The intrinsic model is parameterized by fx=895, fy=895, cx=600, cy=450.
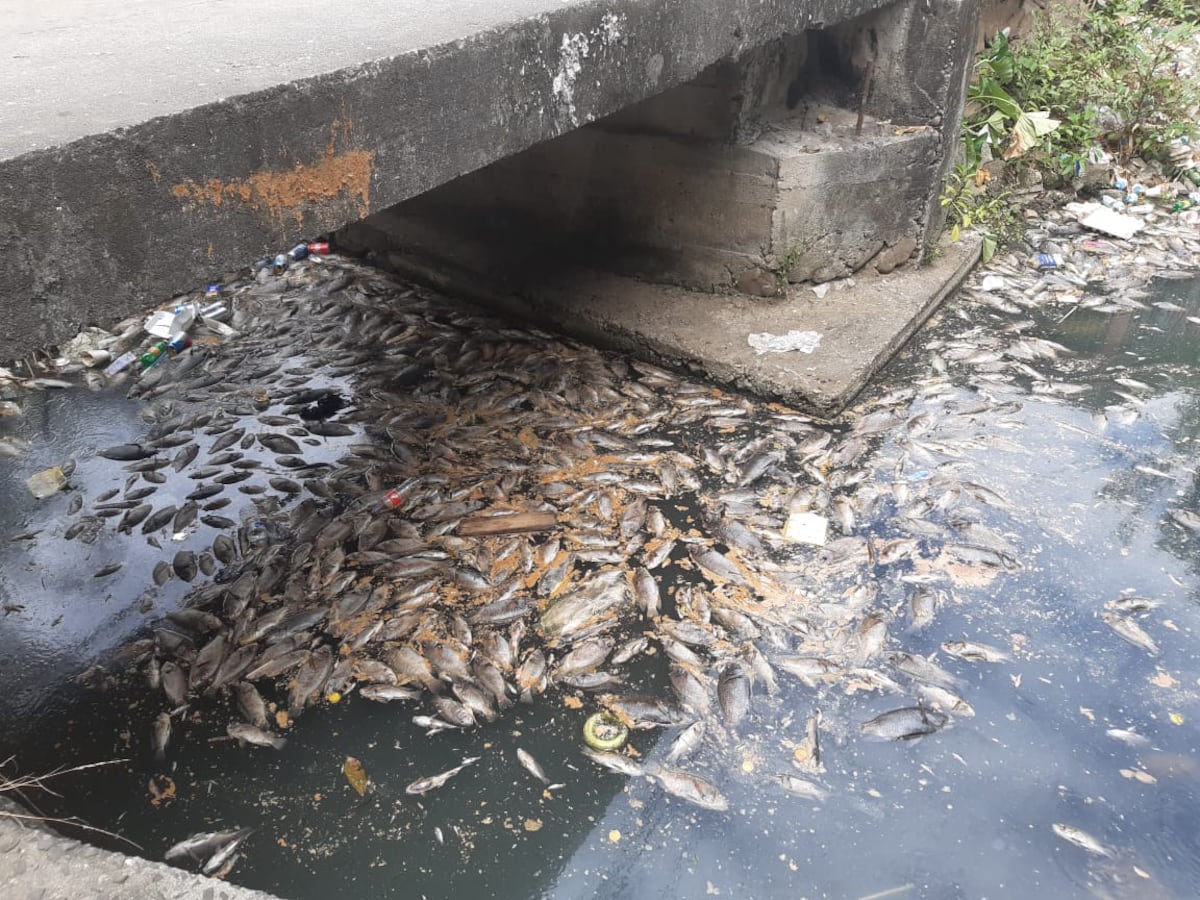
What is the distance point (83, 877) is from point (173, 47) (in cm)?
209

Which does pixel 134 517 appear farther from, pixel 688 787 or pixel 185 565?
pixel 688 787

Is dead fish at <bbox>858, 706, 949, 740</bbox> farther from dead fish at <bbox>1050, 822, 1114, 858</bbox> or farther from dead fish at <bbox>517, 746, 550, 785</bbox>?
dead fish at <bbox>517, 746, 550, 785</bbox>

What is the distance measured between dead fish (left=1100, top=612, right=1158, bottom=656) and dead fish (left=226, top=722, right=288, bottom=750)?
10.2 ft

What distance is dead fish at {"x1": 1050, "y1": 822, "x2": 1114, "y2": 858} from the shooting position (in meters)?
2.72

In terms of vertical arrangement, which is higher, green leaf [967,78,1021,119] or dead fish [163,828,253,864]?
green leaf [967,78,1021,119]

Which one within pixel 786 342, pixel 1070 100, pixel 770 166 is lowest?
pixel 786 342

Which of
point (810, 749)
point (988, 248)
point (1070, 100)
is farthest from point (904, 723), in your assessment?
point (1070, 100)

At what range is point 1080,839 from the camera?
108 inches

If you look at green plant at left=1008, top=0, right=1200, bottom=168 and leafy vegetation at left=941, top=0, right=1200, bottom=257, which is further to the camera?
green plant at left=1008, top=0, right=1200, bottom=168

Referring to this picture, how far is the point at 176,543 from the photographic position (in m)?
4.07

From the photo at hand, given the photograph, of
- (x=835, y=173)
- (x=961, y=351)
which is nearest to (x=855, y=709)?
(x=961, y=351)

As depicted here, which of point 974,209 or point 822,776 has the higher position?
point 974,209

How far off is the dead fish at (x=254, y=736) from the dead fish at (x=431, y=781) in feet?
1.65

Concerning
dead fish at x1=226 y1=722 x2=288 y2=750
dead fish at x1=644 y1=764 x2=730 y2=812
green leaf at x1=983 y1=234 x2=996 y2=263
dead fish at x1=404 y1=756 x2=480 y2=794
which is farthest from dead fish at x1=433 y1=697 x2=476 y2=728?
green leaf at x1=983 y1=234 x2=996 y2=263
